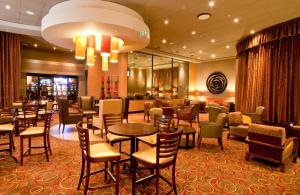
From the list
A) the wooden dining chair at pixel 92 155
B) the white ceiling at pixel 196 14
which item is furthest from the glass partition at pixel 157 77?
the wooden dining chair at pixel 92 155

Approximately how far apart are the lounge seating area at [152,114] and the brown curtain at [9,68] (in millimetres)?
39

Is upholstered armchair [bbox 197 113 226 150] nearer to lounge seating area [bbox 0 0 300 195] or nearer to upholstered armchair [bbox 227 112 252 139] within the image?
lounge seating area [bbox 0 0 300 195]

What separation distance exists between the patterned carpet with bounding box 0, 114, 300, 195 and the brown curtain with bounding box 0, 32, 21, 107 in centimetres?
401

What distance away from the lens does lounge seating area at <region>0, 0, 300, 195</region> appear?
2762 mm

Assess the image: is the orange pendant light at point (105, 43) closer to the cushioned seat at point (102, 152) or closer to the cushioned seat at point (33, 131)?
the cushioned seat at point (33, 131)

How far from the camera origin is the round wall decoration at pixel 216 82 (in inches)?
461

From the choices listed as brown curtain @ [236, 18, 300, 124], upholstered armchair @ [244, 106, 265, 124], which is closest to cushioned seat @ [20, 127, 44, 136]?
upholstered armchair @ [244, 106, 265, 124]

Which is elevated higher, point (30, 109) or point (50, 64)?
point (50, 64)

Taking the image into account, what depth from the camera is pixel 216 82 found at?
12.1 meters

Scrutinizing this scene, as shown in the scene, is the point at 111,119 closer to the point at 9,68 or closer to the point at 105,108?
the point at 105,108

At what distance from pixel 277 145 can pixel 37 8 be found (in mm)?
6697

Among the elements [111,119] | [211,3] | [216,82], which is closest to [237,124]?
[211,3]

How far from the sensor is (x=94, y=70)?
10.2 meters

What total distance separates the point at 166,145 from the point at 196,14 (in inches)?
174
